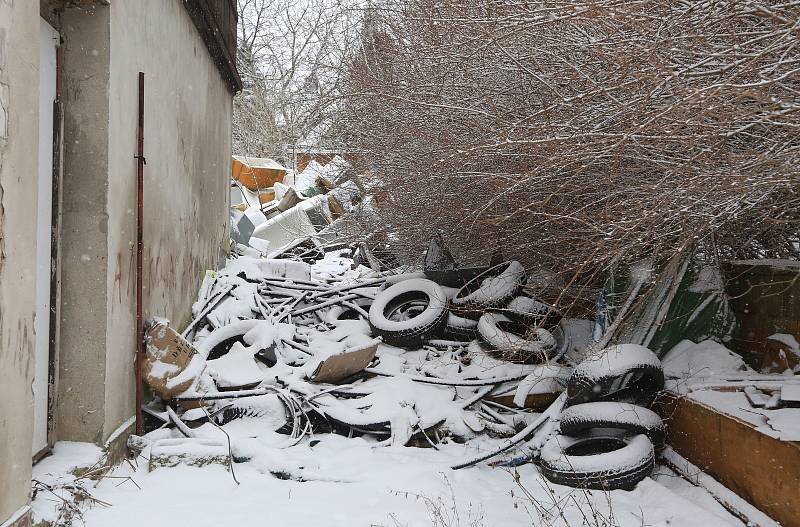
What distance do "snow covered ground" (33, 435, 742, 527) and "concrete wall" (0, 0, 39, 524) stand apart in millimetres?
437

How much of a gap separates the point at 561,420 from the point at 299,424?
6.30 ft

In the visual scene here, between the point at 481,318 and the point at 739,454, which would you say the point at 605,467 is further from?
the point at 481,318

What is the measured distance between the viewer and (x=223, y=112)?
28.7 feet

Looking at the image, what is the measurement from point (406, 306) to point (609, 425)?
3.13 meters

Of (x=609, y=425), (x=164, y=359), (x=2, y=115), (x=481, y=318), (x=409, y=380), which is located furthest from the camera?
(x=481, y=318)

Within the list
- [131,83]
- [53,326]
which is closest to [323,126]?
[131,83]

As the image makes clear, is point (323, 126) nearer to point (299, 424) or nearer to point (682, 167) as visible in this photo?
point (299, 424)

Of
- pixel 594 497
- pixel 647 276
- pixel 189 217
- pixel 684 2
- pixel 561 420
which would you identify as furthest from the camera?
pixel 189 217

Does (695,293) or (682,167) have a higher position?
(682,167)

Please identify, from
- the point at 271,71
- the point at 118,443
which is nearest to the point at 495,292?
the point at 118,443

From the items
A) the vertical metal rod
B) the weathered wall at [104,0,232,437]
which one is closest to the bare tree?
the weathered wall at [104,0,232,437]

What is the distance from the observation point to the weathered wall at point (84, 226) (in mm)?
3621

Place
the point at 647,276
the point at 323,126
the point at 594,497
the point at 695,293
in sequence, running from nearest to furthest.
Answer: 1. the point at 594,497
2. the point at 647,276
3. the point at 695,293
4. the point at 323,126

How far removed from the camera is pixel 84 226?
366cm
